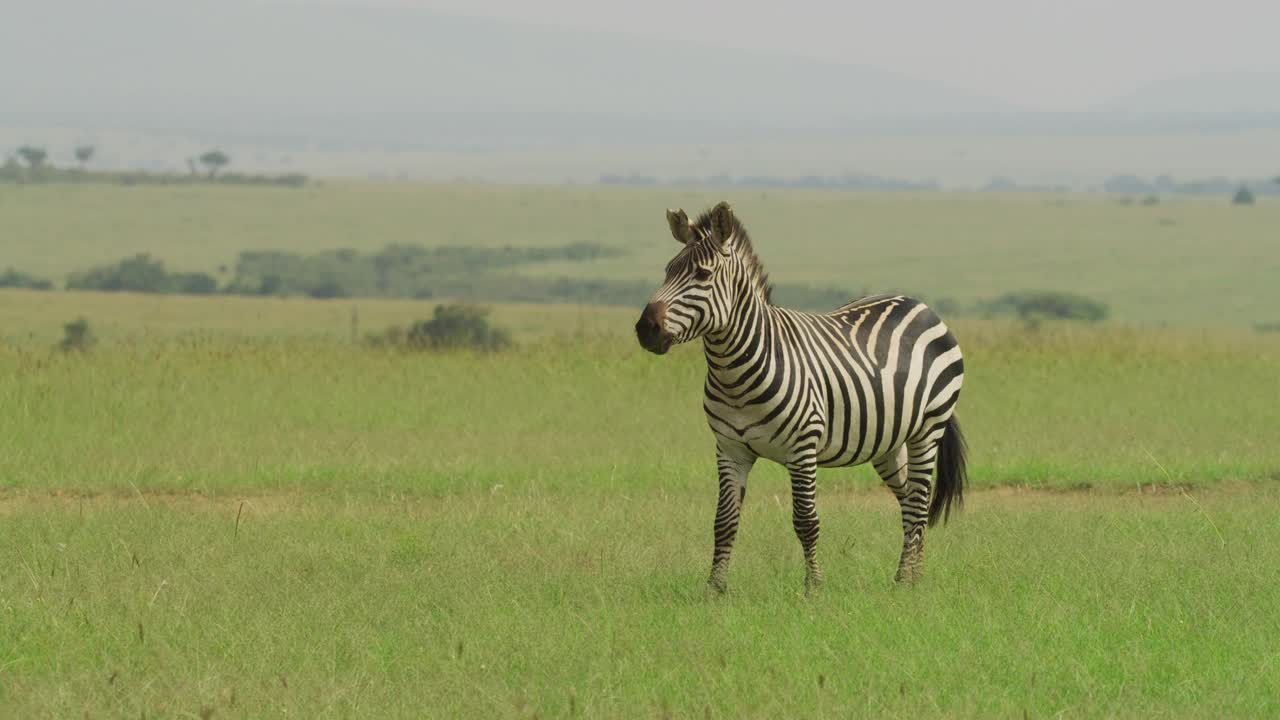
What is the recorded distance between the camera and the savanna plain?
7262mm

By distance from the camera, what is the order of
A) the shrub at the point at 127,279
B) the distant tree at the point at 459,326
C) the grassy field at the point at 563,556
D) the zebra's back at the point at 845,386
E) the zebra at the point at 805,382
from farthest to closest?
the shrub at the point at 127,279 < the distant tree at the point at 459,326 < the zebra's back at the point at 845,386 < the zebra at the point at 805,382 < the grassy field at the point at 563,556

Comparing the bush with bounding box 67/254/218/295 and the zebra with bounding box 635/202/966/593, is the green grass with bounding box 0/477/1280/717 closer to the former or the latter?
the zebra with bounding box 635/202/966/593

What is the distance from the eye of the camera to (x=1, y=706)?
22.8 feet

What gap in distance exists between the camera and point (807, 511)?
870 centimetres

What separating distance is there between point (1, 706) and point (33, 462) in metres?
6.88

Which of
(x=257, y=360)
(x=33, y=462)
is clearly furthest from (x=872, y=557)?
(x=257, y=360)

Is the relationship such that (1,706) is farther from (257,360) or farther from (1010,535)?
(257,360)

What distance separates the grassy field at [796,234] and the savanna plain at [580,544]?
55096 mm

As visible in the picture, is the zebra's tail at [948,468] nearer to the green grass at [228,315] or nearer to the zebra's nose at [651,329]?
the zebra's nose at [651,329]

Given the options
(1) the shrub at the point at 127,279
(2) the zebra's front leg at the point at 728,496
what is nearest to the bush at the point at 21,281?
(1) the shrub at the point at 127,279

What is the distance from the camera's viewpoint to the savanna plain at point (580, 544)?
7262mm

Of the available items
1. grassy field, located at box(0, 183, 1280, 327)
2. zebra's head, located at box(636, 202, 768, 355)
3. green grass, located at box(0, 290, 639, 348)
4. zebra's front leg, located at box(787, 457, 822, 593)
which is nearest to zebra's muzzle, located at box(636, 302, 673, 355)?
zebra's head, located at box(636, 202, 768, 355)

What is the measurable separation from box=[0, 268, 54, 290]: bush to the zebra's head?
73.3 m

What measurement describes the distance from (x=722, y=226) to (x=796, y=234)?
11430 cm
